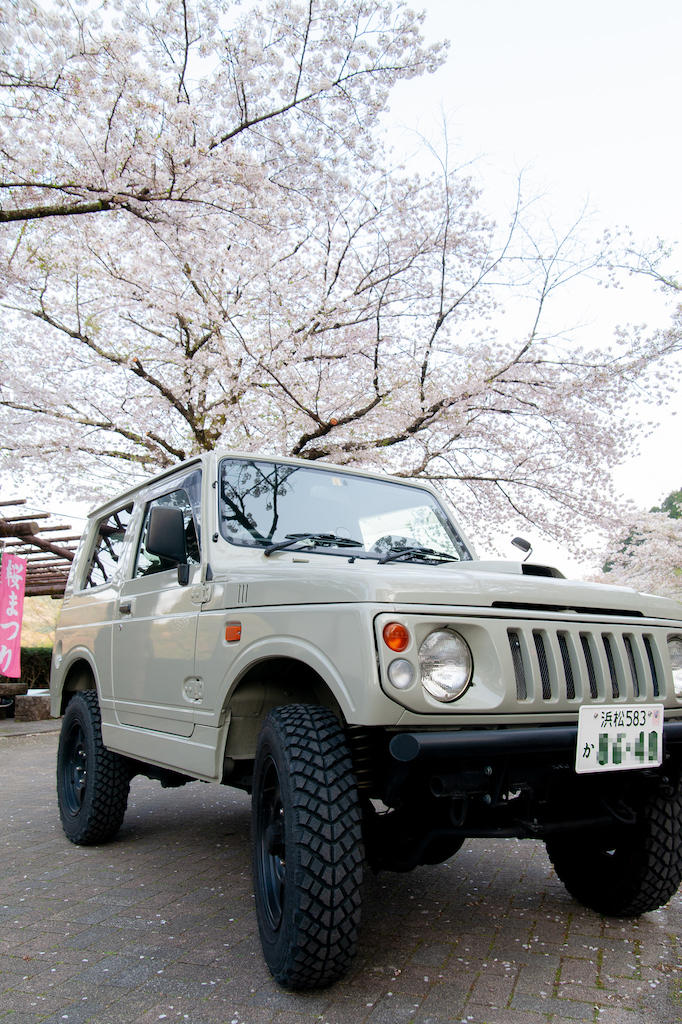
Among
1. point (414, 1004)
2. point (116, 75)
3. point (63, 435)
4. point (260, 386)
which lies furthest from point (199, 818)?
point (63, 435)

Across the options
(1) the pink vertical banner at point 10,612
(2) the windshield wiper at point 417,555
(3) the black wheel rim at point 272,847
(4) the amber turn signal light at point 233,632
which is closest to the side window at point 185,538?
(4) the amber turn signal light at point 233,632

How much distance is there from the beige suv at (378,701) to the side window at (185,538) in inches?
1.5

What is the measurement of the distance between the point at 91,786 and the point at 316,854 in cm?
248

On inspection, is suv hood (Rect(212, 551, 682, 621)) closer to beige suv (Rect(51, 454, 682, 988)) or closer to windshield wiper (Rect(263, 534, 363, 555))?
beige suv (Rect(51, 454, 682, 988))

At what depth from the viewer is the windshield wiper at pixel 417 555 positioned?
10.7ft

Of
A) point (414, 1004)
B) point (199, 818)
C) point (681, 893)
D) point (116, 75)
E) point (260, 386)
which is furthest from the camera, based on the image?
point (260, 386)

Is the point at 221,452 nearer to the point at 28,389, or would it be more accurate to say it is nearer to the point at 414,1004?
the point at 414,1004

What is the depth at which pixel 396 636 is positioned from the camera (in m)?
2.16

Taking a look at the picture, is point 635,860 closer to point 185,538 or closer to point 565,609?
point 565,609

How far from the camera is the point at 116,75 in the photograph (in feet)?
22.9

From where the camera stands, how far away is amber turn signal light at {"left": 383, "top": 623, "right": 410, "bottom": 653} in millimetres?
2154

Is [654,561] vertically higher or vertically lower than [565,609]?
higher

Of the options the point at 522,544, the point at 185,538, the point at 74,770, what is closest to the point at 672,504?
the point at 522,544

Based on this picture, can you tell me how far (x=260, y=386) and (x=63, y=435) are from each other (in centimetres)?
415
